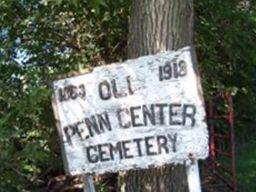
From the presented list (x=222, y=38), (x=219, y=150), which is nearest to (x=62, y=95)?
(x=222, y=38)

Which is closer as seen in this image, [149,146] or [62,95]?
[149,146]

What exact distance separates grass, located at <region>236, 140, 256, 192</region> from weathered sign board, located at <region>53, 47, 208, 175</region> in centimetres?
347

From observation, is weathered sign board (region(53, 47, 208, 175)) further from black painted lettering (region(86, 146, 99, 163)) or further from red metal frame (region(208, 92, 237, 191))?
red metal frame (region(208, 92, 237, 191))

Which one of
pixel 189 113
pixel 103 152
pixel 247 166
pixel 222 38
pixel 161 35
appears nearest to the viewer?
pixel 189 113

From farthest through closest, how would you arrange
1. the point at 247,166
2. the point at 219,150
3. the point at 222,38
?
the point at 247,166 < the point at 219,150 < the point at 222,38

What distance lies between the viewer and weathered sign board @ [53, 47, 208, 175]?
442cm

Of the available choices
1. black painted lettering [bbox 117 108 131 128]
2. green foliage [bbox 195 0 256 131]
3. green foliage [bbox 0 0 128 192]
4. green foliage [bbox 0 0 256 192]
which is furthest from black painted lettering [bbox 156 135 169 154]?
green foliage [bbox 195 0 256 131]

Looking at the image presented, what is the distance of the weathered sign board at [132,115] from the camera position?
4.42m

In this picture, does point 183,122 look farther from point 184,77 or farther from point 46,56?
point 46,56

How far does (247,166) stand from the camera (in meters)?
8.82

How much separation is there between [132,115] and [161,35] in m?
0.77

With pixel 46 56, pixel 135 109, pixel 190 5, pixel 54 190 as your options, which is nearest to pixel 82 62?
pixel 46 56

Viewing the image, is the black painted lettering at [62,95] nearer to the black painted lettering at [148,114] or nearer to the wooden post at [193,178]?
the black painted lettering at [148,114]

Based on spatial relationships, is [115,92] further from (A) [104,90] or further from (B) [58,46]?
(B) [58,46]
